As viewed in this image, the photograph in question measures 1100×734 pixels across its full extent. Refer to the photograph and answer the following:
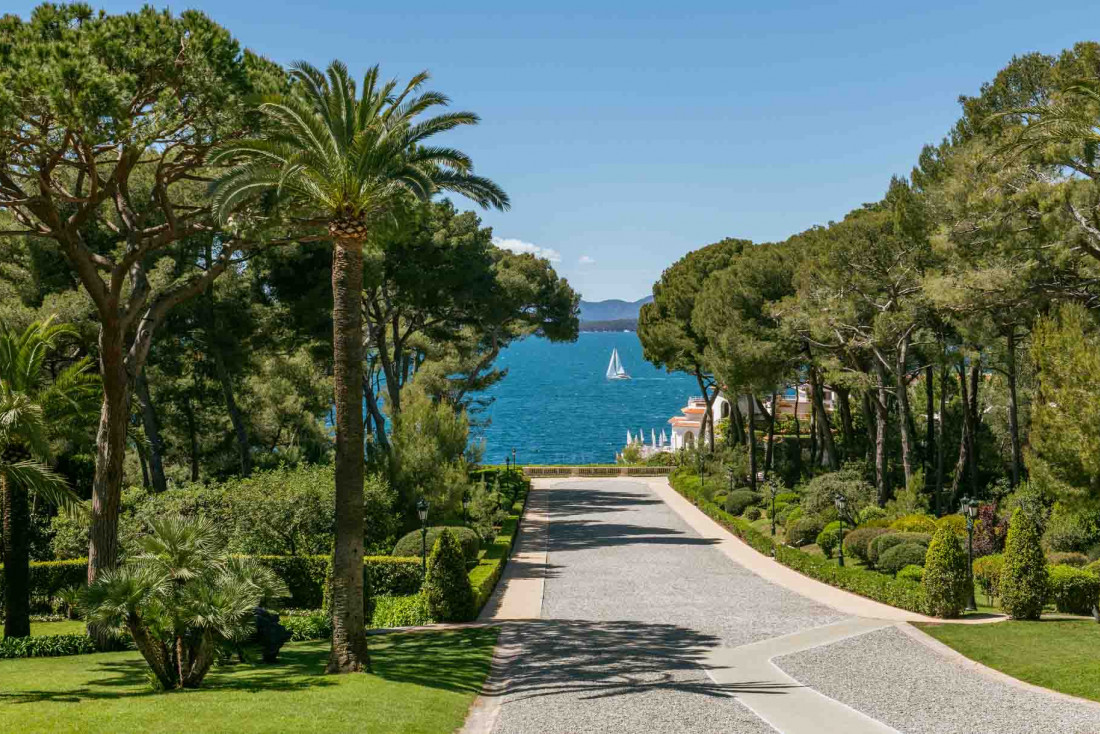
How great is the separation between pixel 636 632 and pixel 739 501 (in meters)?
19.3

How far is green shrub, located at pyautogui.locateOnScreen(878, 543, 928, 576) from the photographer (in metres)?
22.0

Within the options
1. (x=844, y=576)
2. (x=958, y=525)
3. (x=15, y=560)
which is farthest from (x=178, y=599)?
(x=958, y=525)

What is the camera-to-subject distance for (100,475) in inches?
703

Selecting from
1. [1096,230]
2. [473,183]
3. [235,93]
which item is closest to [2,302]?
[235,93]

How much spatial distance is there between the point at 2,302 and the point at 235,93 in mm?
13622

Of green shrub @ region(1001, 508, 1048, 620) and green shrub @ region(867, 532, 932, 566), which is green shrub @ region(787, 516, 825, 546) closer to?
green shrub @ region(867, 532, 932, 566)

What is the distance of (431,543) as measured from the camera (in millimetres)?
23672

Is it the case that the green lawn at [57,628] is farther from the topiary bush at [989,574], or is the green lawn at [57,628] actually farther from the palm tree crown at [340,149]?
the topiary bush at [989,574]

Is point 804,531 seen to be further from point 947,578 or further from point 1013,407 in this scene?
point 947,578

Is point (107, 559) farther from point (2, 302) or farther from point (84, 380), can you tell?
point (2, 302)

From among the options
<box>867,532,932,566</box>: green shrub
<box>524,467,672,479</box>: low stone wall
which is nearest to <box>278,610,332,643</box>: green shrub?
<box>867,532,932,566</box>: green shrub

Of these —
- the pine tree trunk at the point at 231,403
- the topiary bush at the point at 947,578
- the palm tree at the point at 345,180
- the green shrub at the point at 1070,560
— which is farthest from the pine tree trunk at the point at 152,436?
the green shrub at the point at 1070,560

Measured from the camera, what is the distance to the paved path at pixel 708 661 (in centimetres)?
1184

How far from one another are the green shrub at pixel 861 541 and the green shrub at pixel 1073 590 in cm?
570
